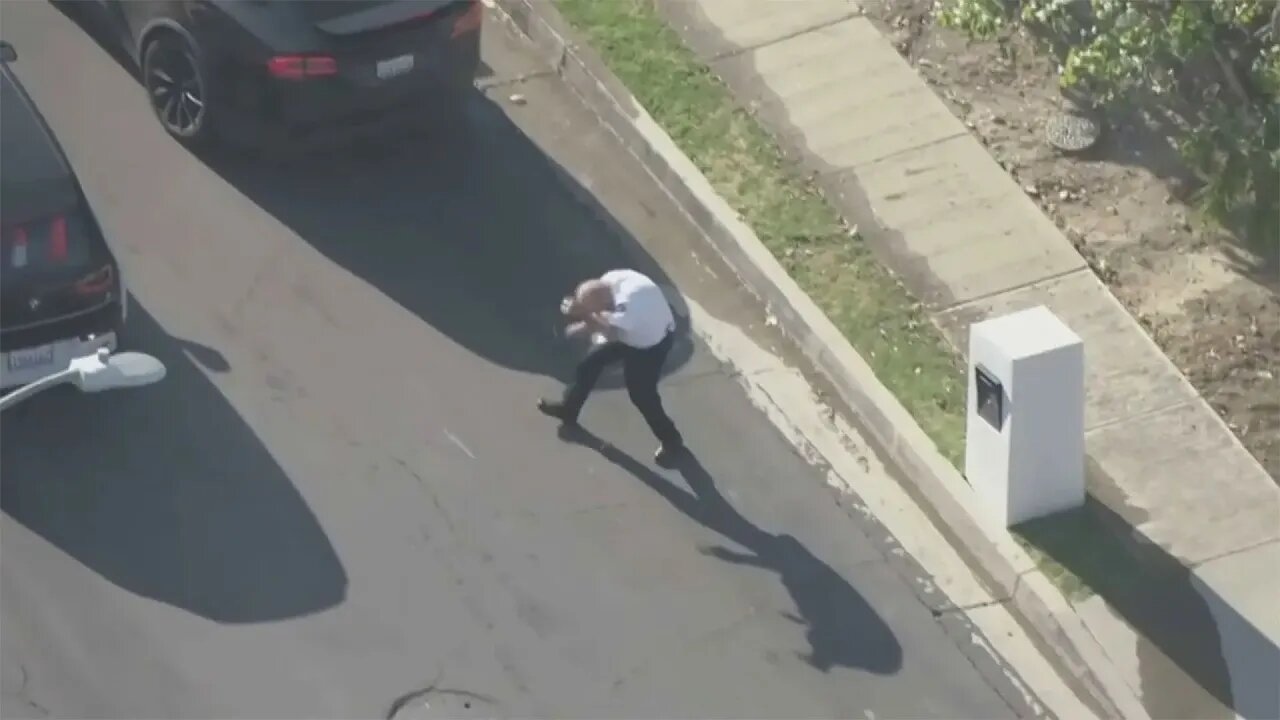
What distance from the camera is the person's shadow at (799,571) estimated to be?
1025 centimetres

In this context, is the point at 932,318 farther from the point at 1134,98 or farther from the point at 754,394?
the point at 1134,98

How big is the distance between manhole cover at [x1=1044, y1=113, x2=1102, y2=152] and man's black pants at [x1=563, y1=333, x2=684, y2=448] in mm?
3426

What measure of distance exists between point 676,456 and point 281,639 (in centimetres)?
247

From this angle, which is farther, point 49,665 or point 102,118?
point 102,118

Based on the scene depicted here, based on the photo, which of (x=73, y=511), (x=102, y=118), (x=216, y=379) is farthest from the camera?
(x=102, y=118)

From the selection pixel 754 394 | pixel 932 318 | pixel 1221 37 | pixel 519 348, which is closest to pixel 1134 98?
pixel 1221 37

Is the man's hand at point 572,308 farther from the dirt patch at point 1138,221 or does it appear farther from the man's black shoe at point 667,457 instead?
the dirt patch at point 1138,221

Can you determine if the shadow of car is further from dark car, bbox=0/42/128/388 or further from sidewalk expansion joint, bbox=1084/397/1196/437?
sidewalk expansion joint, bbox=1084/397/1196/437

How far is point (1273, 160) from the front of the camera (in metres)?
11.6

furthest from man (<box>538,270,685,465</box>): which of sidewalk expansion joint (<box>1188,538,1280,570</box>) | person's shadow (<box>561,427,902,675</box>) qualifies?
sidewalk expansion joint (<box>1188,538,1280,570</box>)

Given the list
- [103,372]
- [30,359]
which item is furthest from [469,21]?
[103,372]

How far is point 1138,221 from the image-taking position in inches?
498

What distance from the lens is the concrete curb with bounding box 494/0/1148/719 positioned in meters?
10.3

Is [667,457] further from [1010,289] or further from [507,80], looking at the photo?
[507,80]
